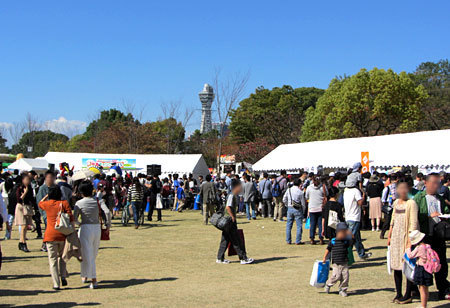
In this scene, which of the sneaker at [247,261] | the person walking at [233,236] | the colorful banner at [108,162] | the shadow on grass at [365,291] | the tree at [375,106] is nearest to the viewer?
the shadow on grass at [365,291]

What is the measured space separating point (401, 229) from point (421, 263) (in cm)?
60

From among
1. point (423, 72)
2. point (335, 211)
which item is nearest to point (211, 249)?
point (335, 211)

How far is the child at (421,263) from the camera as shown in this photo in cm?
599

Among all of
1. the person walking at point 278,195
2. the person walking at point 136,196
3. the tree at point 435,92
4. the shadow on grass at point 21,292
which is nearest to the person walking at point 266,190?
the person walking at point 278,195

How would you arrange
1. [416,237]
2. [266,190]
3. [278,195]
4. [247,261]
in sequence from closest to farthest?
1. [416,237]
2. [247,261]
3. [278,195]
4. [266,190]

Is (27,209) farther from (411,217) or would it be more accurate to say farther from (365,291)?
(411,217)

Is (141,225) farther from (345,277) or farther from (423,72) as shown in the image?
(423,72)

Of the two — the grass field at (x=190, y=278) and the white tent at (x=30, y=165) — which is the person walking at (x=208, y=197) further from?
the white tent at (x=30, y=165)

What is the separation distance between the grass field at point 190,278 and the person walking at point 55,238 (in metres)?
0.27

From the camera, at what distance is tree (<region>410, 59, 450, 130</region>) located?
153 ft

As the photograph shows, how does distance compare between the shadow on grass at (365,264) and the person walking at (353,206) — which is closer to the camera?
the shadow on grass at (365,264)

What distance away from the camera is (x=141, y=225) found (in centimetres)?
1858

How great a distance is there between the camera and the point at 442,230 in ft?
21.1

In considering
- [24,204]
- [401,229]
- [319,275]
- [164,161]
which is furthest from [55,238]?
[164,161]
